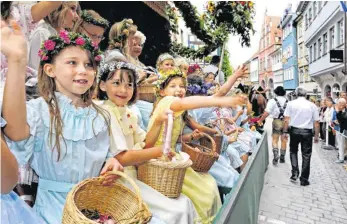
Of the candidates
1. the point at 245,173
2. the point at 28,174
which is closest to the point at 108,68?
the point at 28,174

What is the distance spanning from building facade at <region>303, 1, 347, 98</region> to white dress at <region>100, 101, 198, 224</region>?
65.5 feet

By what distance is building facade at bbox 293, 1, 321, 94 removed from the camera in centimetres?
3894

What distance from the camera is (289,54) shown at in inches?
1945

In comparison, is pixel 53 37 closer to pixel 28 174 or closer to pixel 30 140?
pixel 30 140

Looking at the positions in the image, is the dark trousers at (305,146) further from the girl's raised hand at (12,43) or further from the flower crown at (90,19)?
the girl's raised hand at (12,43)

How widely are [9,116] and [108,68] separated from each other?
4.06 ft

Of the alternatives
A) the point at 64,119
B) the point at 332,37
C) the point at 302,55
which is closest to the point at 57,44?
the point at 64,119

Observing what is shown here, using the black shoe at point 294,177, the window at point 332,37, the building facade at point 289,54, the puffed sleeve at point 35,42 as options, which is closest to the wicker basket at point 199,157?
the puffed sleeve at point 35,42

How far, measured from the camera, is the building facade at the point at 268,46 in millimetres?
64938

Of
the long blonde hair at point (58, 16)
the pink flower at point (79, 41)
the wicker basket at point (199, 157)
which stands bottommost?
the wicker basket at point (199, 157)

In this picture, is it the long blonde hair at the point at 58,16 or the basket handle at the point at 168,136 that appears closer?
the basket handle at the point at 168,136

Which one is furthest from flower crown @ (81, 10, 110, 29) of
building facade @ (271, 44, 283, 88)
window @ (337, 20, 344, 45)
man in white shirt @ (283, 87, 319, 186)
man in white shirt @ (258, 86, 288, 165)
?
building facade @ (271, 44, 283, 88)

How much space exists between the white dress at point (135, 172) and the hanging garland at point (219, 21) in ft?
17.2

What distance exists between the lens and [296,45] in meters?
46.6
